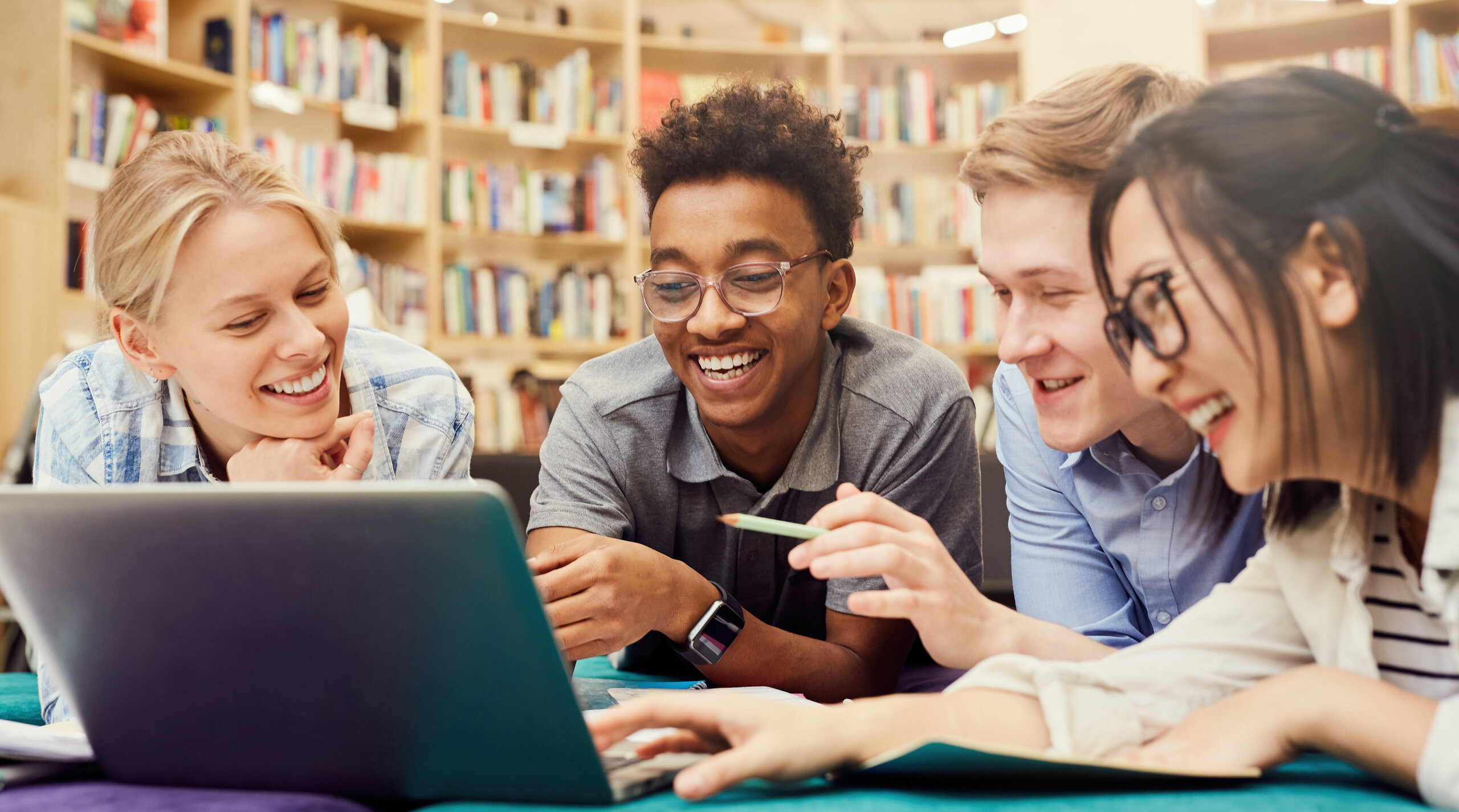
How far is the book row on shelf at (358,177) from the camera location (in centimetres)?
385

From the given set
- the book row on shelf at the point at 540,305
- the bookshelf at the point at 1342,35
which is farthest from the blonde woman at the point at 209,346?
the bookshelf at the point at 1342,35

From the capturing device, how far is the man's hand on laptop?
3.77 feet

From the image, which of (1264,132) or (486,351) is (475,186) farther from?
(1264,132)

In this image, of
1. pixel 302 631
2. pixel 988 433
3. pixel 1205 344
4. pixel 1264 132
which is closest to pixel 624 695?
pixel 302 631

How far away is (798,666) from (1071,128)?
2.32 feet

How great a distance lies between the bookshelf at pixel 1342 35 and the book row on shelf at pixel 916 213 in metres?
1.09

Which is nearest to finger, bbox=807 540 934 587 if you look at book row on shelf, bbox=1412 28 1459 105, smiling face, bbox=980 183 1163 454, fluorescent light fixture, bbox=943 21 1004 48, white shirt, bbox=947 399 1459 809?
white shirt, bbox=947 399 1459 809

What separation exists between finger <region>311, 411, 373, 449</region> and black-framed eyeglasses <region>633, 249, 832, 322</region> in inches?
16.1

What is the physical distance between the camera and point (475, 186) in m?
4.18

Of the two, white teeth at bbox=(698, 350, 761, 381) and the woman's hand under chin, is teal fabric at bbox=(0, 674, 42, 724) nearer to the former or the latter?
the woman's hand under chin

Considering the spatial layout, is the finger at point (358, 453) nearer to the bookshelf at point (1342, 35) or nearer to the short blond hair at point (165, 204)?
the short blond hair at point (165, 204)

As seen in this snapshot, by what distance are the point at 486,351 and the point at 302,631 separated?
3884 millimetres

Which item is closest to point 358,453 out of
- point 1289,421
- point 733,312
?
point 733,312

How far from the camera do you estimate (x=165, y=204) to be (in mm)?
1296
